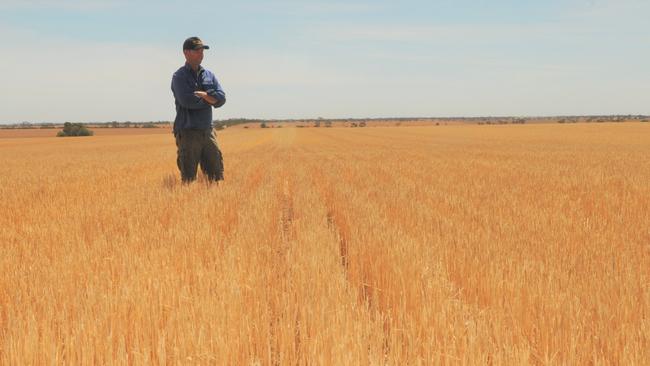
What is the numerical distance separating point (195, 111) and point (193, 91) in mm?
403

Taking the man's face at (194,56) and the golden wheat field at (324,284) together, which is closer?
the golden wheat field at (324,284)

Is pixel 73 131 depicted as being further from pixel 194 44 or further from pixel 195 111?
pixel 194 44

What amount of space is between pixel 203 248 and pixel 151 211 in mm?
2057

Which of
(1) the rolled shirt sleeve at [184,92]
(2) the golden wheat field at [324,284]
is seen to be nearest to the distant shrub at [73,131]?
(1) the rolled shirt sleeve at [184,92]

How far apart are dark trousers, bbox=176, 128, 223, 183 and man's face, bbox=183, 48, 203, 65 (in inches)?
45.3

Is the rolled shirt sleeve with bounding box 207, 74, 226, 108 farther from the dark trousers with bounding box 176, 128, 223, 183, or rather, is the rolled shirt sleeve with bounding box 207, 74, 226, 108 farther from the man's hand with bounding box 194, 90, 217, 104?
the dark trousers with bounding box 176, 128, 223, 183

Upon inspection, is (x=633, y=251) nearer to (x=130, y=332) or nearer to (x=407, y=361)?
(x=407, y=361)

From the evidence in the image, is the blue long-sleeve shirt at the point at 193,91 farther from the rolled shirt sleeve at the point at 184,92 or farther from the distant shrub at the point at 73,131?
the distant shrub at the point at 73,131

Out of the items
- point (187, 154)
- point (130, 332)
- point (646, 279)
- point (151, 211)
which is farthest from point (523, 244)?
point (187, 154)

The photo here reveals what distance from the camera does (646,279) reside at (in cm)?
324

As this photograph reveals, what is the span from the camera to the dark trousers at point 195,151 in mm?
8203

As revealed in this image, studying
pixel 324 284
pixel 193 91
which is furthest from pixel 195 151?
pixel 324 284

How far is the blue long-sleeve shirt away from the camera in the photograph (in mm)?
7801

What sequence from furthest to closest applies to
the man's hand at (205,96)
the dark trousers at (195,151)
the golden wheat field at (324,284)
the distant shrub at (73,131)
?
the distant shrub at (73,131), the dark trousers at (195,151), the man's hand at (205,96), the golden wheat field at (324,284)
